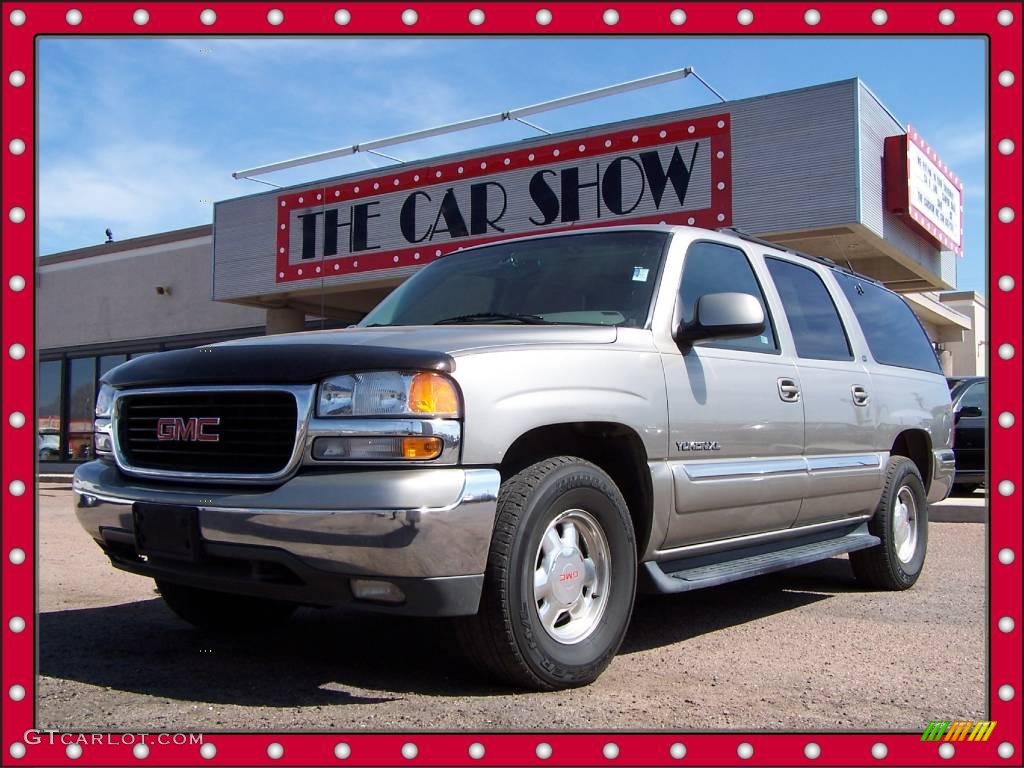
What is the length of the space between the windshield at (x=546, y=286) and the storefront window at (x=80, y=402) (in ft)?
58.9

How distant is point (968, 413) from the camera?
36.8 ft

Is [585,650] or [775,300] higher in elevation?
[775,300]

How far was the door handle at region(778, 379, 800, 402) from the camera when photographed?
4.66 meters

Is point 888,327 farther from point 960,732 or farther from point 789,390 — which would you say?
point 960,732

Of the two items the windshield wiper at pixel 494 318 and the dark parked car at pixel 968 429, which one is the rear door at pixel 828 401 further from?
the dark parked car at pixel 968 429

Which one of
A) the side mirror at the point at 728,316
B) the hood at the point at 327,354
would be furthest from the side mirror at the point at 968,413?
the hood at the point at 327,354

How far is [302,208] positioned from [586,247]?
1214cm

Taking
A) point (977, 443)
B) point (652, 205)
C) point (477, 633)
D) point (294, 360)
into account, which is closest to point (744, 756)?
point (477, 633)

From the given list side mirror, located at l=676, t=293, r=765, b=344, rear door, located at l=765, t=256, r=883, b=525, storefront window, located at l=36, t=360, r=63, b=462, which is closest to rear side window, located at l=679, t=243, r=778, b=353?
side mirror, located at l=676, t=293, r=765, b=344

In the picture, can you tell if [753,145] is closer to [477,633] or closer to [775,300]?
[775,300]

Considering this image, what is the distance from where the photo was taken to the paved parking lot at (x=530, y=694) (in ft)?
10.2

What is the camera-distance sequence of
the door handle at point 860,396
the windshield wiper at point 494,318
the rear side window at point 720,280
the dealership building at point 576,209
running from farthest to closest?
the dealership building at point 576,209
the door handle at point 860,396
the rear side window at point 720,280
the windshield wiper at point 494,318

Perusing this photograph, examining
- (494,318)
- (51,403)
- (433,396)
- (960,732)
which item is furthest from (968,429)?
(51,403)

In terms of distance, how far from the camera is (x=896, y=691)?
3.56 m
